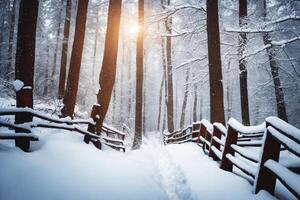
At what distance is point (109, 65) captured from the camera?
33.4ft

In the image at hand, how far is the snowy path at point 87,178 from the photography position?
4551 mm

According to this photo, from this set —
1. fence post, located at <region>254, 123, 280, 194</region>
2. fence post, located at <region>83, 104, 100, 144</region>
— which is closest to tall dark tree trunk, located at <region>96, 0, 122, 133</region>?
fence post, located at <region>83, 104, 100, 144</region>

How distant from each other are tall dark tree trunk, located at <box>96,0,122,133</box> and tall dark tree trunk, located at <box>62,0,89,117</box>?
1663 mm

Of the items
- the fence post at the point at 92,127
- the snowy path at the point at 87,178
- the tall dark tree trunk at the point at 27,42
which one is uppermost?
the tall dark tree trunk at the point at 27,42

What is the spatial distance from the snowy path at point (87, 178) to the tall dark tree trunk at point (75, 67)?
366 centimetres

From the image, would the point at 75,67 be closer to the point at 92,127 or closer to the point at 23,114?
the point at 92,127

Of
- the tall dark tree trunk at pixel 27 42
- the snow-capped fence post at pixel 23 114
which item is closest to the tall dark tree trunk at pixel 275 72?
the tall dark tree trunk at pixel 27 42

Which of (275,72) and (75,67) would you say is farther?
(275,72)

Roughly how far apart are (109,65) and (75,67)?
2083mm

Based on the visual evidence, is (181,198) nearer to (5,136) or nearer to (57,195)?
(57,195)

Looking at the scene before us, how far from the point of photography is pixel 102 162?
6.79 m

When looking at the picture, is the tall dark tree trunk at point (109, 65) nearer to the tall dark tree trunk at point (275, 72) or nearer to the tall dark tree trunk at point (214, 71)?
the tall dark tree trunk at point (214, 71)

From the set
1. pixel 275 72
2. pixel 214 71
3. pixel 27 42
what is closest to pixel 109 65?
pixel 27 42

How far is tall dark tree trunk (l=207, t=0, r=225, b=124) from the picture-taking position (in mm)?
11250
